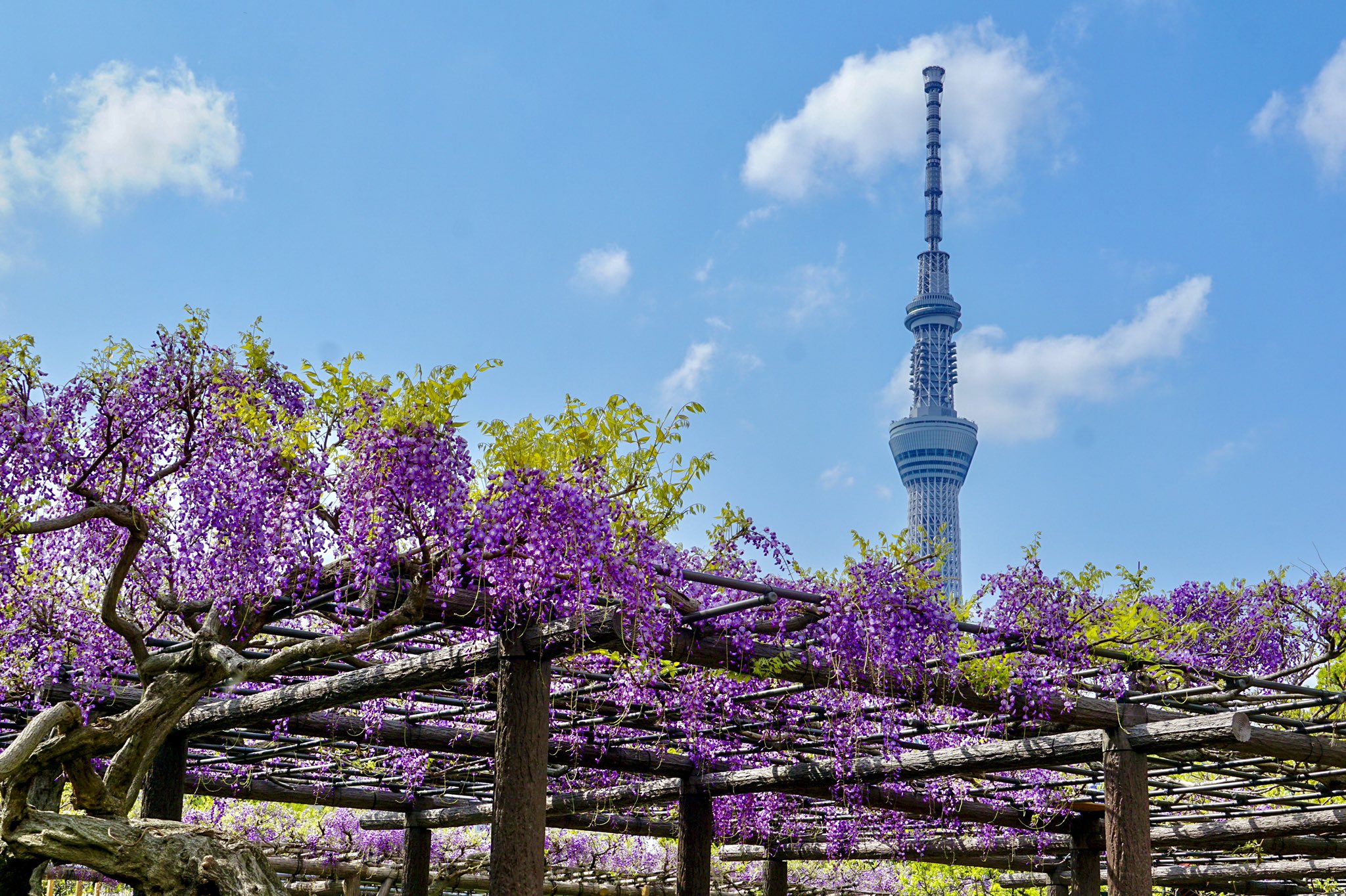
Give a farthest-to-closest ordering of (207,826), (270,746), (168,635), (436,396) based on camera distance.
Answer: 1. (270,746)
2. (168,635)
3. (436,396)
4. (207,826)

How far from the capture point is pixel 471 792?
1455 cm

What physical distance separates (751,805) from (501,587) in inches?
309

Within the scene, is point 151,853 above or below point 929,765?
below

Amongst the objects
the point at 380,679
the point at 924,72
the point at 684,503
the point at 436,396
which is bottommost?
the point at 380,679

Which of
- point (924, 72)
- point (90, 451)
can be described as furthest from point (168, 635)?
point (924, 72)

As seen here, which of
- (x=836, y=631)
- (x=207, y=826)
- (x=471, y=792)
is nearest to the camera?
(x=207, y=826)

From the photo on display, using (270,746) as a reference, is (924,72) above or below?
above

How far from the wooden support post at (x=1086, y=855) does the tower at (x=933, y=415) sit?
88418 millimetres

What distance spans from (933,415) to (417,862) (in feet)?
322

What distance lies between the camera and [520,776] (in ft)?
22.1

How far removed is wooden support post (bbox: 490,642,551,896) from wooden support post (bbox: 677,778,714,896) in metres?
5.21

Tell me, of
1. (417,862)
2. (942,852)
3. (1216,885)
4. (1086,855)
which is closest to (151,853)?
(417,862)

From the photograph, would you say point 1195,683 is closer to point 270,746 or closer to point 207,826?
point 207,826

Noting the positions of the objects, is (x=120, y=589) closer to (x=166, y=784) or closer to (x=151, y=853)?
(x=151, y=853)
